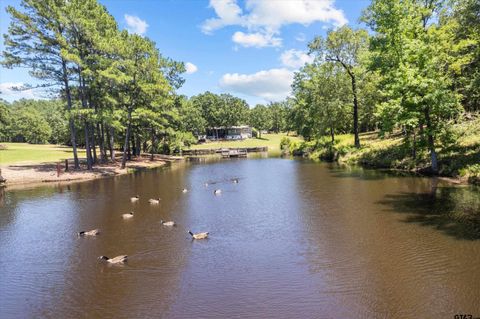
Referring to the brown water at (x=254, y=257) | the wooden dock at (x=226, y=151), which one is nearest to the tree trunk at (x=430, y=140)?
the brown water at (x=254, y=257)

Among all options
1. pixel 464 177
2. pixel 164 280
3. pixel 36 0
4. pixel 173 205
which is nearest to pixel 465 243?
pixel 164 280

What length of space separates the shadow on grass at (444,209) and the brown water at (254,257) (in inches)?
3.3

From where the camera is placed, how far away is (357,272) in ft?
40.7

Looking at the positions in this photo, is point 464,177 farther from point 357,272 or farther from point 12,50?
point 12,50

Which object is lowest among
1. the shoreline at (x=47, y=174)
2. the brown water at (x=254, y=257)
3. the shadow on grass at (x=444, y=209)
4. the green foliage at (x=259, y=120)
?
the brown water at (x=254, y=257)

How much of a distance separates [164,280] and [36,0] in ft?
122

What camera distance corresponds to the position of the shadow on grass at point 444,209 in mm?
16375

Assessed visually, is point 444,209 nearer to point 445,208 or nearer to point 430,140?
point 445,208

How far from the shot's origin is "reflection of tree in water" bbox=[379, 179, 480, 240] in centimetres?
1641

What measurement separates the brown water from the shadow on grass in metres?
0.08

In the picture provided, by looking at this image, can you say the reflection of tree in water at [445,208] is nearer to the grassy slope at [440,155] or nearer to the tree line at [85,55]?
the grassy slope at [440,155]

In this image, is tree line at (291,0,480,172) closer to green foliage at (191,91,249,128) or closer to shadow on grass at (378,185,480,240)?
shadow on grass at (378,185,480,240)

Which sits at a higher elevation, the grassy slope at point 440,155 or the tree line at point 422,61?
the tree line at point 422,61

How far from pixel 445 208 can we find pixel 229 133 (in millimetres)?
121231
